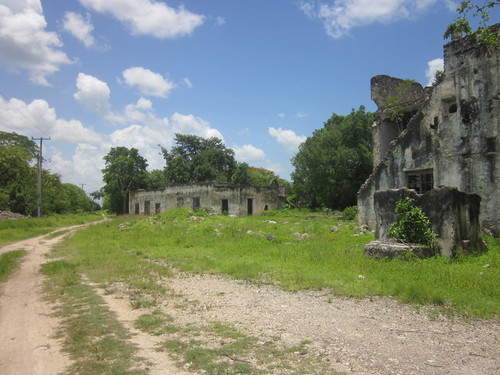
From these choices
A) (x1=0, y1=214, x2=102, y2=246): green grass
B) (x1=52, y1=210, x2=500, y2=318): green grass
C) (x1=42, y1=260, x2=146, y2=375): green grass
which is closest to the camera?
(x1=42, y1=260, x2=146, y2=375): green grass

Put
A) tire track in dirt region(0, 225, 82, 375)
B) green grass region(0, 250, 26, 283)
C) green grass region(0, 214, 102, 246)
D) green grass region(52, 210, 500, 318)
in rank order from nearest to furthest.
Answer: tire track in dirt region(0, 225, 82, 375) → green grass region(52, 210, 500, 318) → green grass region(0, 250, 26, 283) → green grass region(0, 214, 102, 246)

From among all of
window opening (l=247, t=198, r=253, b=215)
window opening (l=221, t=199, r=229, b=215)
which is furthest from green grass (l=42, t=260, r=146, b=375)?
window opening (l=247, t=198, r=253, b=215)

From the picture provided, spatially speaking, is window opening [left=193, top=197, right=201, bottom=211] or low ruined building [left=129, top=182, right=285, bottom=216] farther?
window opening [left=193, top=197, right=201, bottom=211]

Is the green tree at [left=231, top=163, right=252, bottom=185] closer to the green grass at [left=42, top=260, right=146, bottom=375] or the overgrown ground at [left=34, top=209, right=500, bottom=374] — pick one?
the overgrown ground at [left=34, top=209, right=500, bottom=374]

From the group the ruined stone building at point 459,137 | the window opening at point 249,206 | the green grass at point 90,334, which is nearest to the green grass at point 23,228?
the green grass at point 90,334

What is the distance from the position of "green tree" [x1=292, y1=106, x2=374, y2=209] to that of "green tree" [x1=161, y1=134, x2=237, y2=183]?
17.7 metres

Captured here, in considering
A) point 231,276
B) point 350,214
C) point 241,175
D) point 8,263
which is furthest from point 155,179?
point 231,276

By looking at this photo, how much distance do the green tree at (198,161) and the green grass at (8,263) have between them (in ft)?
114

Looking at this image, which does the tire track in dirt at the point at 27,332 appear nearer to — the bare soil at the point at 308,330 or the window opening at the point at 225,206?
the bare soil at the point at 308,330

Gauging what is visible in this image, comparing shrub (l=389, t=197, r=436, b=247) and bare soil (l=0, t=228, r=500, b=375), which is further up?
shrub (l=389, t=197, r=436, b=247)

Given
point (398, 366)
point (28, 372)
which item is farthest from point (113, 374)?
point (398, 366)

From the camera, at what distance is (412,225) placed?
1038 centimetres

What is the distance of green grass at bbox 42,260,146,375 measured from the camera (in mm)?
4098

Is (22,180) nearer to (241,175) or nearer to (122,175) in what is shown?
(122,175)
